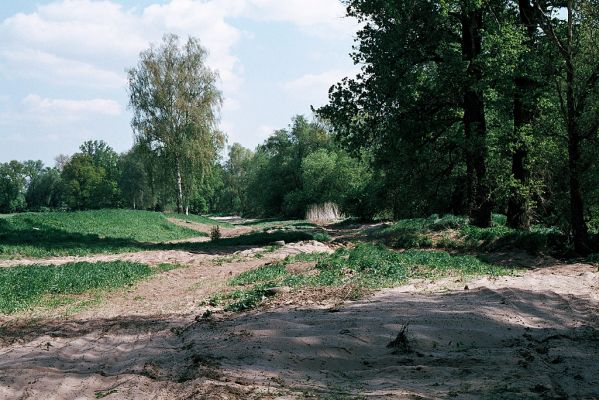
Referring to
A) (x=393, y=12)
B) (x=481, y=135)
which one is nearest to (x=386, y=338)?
(x=481, y=135)

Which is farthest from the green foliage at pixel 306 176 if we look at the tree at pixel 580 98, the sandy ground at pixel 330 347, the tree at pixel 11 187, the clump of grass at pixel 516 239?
the tree at pixel 11 187

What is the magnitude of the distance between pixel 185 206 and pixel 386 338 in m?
49.3

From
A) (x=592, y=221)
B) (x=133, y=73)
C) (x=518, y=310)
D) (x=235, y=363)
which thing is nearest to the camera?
(x=235, y=363)

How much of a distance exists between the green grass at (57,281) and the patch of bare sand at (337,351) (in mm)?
2771

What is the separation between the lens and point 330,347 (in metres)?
7.02

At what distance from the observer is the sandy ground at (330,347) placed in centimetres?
555

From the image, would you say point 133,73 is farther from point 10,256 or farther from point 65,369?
point 65,369

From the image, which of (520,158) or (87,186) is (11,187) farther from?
(520,158)

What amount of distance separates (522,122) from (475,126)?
1631 mm

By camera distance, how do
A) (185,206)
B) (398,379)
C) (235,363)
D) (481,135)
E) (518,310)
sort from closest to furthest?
(398,379) < (235,363) < (518,310) < (481,135) < (185,206)

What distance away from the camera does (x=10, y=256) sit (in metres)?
20.8

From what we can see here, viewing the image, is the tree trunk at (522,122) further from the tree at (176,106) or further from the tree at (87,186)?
the tree at (87,186)

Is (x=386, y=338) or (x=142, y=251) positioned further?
(x=142, y=251)

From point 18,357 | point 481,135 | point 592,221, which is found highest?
point 481,135
